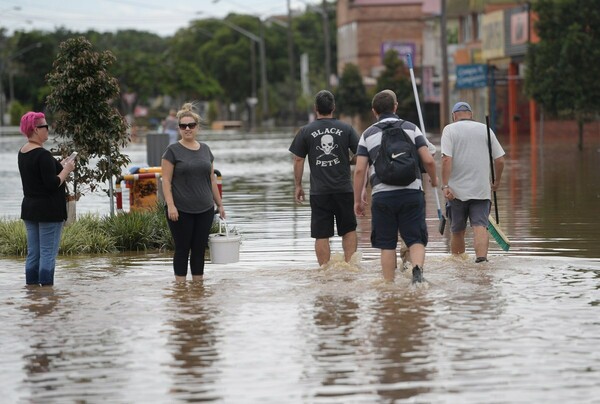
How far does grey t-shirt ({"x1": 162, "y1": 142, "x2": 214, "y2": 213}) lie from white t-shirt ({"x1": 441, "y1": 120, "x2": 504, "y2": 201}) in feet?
7.88

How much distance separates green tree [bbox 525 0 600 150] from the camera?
43.4 meters

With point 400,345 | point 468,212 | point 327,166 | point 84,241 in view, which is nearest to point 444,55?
point 84,241

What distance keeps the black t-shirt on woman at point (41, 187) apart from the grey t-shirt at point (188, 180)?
3.21ft

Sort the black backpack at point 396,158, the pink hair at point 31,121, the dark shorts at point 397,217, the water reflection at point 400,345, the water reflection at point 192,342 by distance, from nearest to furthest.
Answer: the water reflection at point 400,345, the water reflection at point 192,342, the black backpack at point 396,158, the dark shorts at point 397,217, the pink hair at point 31,121

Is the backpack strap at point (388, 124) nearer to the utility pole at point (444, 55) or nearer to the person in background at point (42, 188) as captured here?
the person in background at point (42, 188)

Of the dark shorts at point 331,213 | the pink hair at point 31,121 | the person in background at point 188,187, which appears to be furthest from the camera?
the dark shorts at point 331,213

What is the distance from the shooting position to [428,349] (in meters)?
9.54

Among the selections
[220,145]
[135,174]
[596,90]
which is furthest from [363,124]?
[135,174]

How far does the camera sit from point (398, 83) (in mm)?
71750

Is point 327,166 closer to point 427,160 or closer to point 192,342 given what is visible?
point 427,160

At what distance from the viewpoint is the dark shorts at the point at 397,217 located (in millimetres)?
12477

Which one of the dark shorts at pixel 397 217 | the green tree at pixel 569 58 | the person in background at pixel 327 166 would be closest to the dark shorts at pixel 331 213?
the person in background at pixel 327 166

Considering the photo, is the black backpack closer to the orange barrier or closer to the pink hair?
the pink hair

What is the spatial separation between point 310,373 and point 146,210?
9630 millimetres
